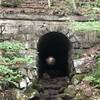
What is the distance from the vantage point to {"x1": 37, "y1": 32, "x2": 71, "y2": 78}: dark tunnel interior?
18.5m

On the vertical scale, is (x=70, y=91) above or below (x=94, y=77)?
below

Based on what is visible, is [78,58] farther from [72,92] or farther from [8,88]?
[8,88]

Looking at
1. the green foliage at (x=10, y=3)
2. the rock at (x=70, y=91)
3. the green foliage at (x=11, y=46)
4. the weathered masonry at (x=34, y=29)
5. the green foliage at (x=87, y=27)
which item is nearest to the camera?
the rock at (x=70, y=91)

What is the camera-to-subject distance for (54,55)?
21.1 metres

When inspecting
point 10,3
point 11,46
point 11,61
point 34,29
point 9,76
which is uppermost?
point 10,3

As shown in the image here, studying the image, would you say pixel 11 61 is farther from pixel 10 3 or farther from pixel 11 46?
pixel 10 3

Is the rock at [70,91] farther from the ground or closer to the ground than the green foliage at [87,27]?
closer to the ground

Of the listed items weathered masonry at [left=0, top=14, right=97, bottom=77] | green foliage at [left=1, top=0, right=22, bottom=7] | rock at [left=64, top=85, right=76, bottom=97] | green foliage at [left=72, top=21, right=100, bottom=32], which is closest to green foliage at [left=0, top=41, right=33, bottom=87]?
weathered masonry at [left=0, top=14, right=97, bottom=77]

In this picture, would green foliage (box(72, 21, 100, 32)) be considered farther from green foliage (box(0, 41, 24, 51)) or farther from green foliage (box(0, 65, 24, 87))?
green foliage (box(0, 65, 24, 87))

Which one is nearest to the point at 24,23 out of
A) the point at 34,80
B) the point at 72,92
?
the point at 34,80

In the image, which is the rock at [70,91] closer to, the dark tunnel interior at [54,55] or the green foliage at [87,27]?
the green foliage at [87,27]

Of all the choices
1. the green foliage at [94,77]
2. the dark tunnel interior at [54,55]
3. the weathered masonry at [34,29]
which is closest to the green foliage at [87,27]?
the green foliage at [94,77]

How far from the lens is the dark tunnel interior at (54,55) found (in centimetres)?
1847

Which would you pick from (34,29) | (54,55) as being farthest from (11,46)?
(54,55)
